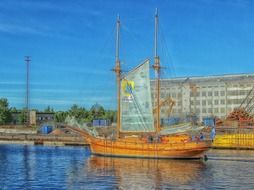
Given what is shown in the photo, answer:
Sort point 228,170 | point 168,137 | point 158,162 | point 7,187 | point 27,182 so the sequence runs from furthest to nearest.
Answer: point 168,137
point 158,162
point 228,170
point 27,182
point 7,187

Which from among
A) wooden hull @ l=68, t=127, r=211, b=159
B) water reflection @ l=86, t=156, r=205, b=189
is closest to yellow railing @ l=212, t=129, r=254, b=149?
wooden hull @ l=68, t=127, r=211, b=159

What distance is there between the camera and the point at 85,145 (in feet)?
475

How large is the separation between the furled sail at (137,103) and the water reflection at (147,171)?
10.4 m

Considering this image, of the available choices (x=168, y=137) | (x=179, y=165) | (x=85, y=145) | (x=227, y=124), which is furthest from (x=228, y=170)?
(x=227, y=124)

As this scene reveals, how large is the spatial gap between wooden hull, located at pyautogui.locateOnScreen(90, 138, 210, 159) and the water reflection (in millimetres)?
2870

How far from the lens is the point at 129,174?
68500mm

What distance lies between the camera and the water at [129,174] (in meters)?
58.0

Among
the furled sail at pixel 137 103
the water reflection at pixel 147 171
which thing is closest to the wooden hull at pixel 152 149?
the water reflection at pixel 147 171

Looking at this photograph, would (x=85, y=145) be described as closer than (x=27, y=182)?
No

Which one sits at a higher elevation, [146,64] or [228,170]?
[146,64]

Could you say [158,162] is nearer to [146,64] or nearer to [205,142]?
[205,142]

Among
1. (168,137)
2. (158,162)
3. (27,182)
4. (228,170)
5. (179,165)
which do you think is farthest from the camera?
(168,137)

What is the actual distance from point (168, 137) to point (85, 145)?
5190 centimetres

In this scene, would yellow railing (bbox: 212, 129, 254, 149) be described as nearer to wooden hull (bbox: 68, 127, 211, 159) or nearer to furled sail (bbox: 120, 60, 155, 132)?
furled sail (bbox: 120, 60, 155, 132)
